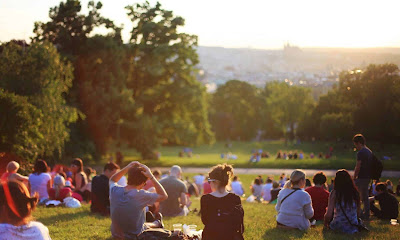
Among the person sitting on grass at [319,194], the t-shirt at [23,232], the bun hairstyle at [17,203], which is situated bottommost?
the person sitting on grass at [319,194]

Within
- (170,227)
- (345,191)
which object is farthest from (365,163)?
(170,227)

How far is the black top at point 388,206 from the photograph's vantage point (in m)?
11.7

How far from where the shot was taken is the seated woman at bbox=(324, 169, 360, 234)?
925cm

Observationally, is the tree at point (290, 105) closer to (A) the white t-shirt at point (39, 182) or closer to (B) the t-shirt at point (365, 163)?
(B) the t-shirt at point (365, 163)

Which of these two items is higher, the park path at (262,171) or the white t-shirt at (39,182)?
the white t-shirt at (39,182)

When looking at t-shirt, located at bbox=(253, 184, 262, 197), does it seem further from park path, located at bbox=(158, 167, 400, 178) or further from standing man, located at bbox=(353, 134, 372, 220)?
park path, located at bbox=(158, 167, 400, 178)

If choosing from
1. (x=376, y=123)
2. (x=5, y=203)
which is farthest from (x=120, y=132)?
(x=5, y=203)

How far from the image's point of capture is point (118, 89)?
127 ft

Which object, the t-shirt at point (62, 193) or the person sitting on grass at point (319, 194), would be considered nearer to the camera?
the person sitting on grass at point (319, 194)

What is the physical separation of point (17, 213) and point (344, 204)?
686 centimetres

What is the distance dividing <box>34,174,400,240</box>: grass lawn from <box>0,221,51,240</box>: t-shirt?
4482 millimetres

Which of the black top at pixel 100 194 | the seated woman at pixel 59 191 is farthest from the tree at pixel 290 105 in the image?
the black top at pixel 100 194

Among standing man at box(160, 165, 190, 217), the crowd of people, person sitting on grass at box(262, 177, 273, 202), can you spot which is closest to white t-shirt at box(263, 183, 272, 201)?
person sitting on grass at box(262, 177, 273, 202)

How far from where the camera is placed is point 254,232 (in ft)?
32.0
